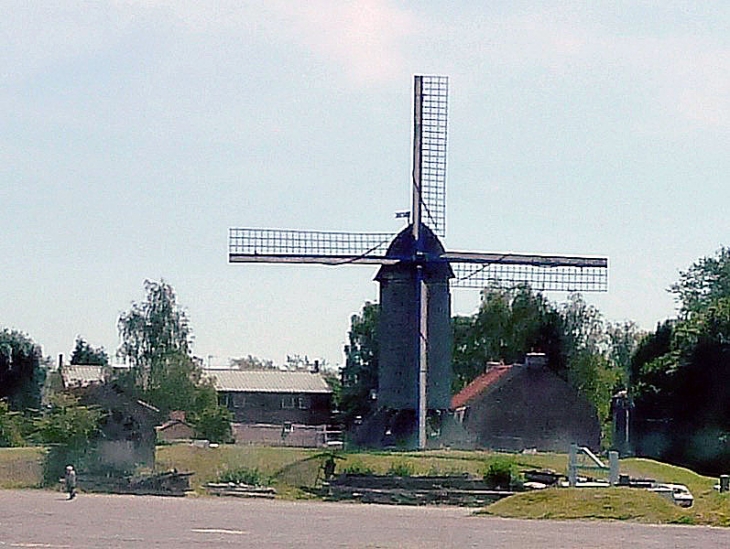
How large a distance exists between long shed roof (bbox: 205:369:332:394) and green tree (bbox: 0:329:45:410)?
17894 millimetres

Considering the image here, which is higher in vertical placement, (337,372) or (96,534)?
(337,372)

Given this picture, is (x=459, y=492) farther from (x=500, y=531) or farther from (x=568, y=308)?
(x=568, y=308)

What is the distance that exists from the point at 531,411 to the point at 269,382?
42.7 metres

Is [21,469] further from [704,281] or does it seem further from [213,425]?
[704,281]

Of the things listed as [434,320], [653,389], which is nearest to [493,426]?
[653,389]

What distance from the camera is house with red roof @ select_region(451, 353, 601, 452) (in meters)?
71.4

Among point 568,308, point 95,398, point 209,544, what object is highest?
point 568,308

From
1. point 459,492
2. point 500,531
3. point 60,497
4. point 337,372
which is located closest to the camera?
point 500,531

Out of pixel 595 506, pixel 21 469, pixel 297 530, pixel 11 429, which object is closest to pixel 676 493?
pixel 595 506

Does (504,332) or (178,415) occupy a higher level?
(504,332)

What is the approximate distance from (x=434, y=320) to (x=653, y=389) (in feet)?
53.1

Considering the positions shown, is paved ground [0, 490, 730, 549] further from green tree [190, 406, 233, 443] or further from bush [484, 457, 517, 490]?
green tree [190, 406, 233, 443]

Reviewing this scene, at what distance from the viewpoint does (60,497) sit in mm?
46094

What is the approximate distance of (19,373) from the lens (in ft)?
301
